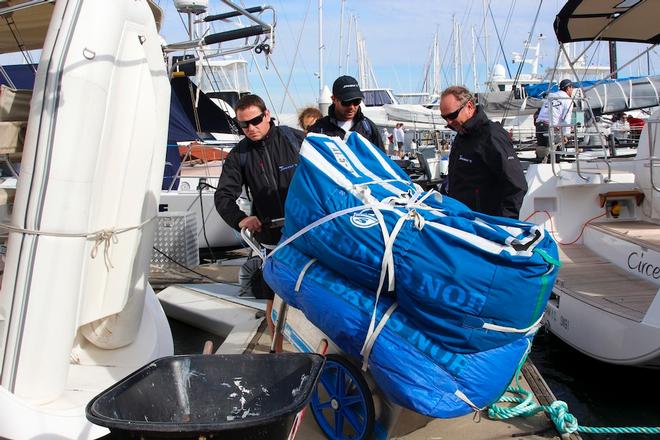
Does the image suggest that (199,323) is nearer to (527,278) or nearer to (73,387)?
(73,387)

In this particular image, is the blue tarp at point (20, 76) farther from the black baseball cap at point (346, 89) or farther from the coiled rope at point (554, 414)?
the coiled rope at point (554, 414)

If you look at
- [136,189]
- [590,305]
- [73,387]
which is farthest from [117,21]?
[590,305]

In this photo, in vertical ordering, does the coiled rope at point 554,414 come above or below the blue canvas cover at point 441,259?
below

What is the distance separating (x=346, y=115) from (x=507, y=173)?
1195 mm

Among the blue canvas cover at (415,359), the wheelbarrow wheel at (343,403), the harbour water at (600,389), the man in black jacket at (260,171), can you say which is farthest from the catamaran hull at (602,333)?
the man in black jacket at (260,171)

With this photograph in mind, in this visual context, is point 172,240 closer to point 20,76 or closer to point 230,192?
point 230,192

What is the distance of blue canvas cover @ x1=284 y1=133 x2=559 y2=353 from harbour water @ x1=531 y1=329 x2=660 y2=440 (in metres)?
2.66

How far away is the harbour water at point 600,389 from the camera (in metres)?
4.65

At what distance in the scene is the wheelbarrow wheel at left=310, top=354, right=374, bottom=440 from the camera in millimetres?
2756

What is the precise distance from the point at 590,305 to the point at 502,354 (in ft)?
9.30

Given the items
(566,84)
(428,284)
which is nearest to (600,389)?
(428,284)

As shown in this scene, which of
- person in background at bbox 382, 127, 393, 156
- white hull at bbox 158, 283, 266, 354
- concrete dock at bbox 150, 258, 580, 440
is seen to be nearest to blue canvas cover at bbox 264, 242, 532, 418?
concrete dock at bbox 150, 258, 580, 440

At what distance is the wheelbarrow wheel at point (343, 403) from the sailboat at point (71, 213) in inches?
46.1

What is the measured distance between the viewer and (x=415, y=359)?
93.6 inches
